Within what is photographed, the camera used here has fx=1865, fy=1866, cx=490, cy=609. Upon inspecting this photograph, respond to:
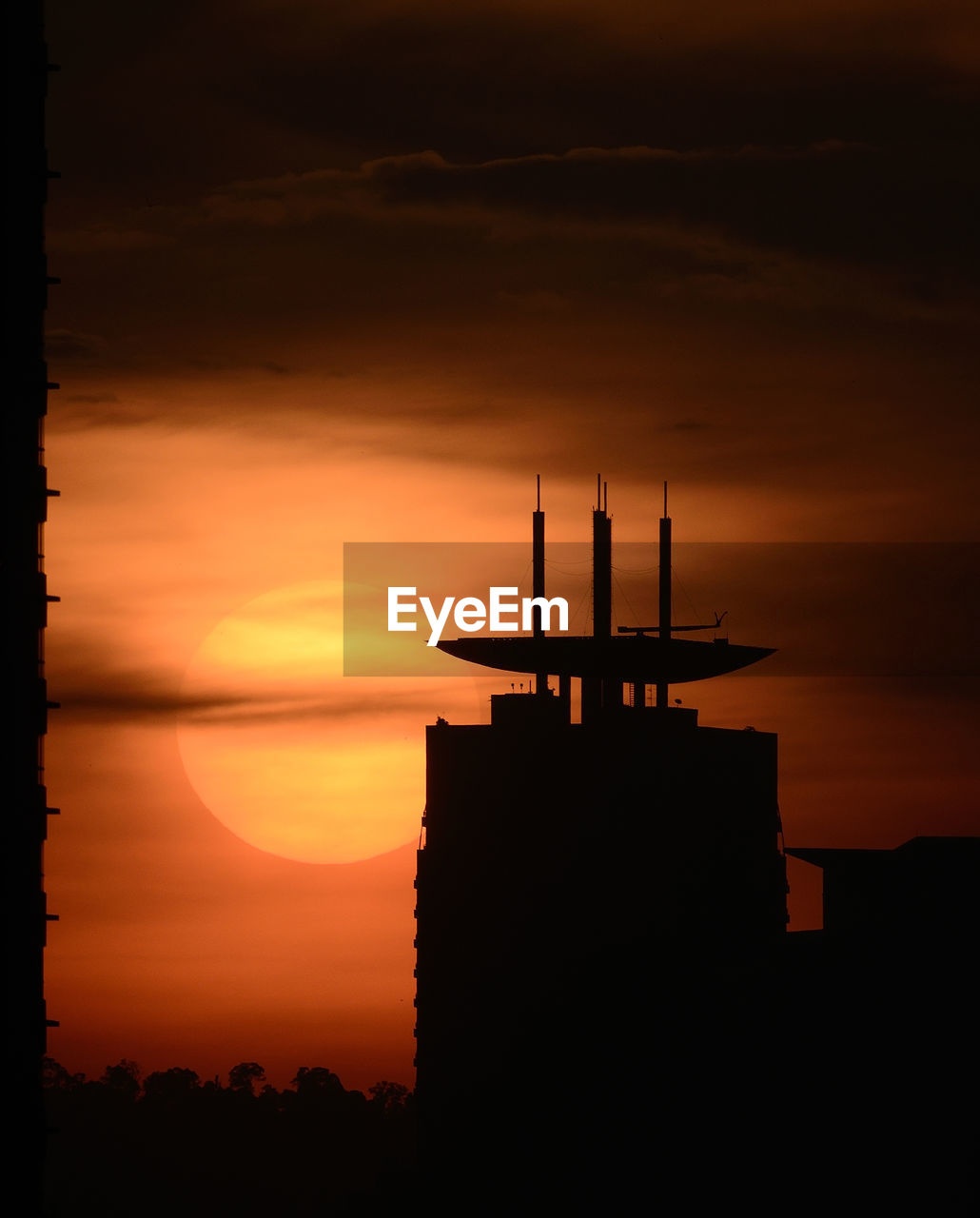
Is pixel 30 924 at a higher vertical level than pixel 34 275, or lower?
lower

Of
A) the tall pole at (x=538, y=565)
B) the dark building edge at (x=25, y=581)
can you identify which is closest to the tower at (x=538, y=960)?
the tall pole at (x=538, y=565)

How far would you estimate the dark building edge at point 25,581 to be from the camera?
45.0 m

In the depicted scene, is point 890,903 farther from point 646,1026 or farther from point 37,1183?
point 37,1183

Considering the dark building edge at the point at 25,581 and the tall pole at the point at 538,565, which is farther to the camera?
the tall pole at the point at 538,565

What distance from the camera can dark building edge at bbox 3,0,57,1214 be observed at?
4500cm

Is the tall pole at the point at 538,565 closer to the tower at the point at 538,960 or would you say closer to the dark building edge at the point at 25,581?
the tower at the point at 538,960

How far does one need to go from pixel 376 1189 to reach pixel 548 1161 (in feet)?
98.9

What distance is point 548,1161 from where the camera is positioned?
176125 millimetres

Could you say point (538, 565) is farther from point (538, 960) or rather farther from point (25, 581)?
point (25, 581)

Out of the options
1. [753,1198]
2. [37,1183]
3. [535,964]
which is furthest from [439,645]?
[37,1183]

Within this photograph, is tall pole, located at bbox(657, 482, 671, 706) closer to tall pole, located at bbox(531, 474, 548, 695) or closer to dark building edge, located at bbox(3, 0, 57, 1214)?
tall pole, located at bbox(531, 474, 548, 695)

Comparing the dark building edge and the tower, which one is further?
the tower

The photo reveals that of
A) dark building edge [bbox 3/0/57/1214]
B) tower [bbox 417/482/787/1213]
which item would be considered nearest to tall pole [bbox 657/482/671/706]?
tower [bbox 417/482/787/1213]

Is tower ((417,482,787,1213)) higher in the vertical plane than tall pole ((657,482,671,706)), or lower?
lower
